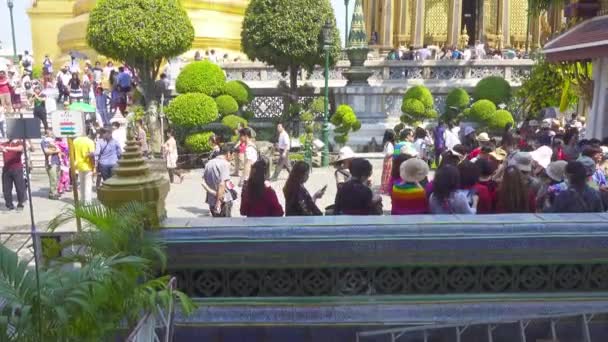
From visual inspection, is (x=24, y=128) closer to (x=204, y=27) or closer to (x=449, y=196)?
(x=449, y=196)

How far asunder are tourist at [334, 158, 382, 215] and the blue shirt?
22.4ft

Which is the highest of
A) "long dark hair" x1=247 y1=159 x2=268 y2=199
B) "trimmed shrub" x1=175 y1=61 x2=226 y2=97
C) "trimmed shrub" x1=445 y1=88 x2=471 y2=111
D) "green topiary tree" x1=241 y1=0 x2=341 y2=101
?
"green topiary tree" x1=241 y1=0 x2=341 y2=101

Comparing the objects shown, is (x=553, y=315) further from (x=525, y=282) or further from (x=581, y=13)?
(x=581, y=13)

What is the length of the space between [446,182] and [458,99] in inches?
586

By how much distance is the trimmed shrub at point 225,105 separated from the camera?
18156 mm

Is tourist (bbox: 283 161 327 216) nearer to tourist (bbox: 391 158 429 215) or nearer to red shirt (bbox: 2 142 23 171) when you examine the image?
tourist (bbox: 391 158 429 215)

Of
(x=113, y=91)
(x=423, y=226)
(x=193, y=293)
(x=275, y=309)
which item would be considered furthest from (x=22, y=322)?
(x=113, y=91)

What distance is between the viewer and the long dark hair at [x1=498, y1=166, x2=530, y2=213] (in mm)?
5996

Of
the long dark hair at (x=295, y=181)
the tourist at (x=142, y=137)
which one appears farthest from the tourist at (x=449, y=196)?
the tourist at (x=142, y=137)

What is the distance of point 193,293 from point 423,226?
1.81m

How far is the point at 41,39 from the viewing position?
106 feet

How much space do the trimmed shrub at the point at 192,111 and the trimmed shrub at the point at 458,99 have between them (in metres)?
7.54

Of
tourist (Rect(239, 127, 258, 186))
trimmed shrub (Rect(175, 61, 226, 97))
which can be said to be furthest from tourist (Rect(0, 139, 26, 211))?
trimmed shrub (Rect(175, 61, 226, 97))

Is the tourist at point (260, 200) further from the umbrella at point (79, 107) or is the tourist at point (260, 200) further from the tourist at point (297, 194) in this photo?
the umbrella at point (79, 107)
